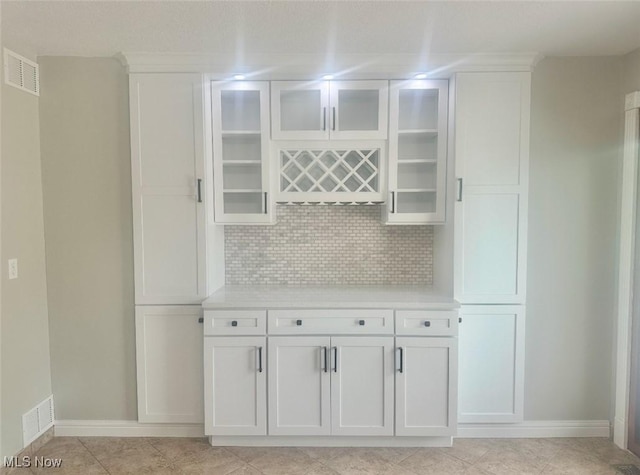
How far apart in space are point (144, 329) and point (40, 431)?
0.87 metres

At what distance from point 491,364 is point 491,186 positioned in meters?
1.14

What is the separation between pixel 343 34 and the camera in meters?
2.18

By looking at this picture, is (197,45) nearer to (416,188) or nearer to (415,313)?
(416,188)

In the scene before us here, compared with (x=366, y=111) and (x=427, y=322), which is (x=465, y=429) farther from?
(x=366, y=111)

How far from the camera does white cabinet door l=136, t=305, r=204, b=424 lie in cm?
258

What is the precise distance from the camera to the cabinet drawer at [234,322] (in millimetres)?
2447

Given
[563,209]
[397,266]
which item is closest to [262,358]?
[397,266]

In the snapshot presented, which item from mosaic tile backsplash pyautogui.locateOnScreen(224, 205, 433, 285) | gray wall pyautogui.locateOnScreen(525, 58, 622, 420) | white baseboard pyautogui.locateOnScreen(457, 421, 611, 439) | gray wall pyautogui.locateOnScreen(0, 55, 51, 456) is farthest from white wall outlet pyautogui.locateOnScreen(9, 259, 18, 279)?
gray wall pyautogui.locateOnScreen(525, 58, 622, 420)

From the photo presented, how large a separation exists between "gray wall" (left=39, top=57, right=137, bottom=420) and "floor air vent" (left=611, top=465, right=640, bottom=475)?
9.72 ft

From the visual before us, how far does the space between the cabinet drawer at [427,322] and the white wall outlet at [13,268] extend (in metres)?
2.25

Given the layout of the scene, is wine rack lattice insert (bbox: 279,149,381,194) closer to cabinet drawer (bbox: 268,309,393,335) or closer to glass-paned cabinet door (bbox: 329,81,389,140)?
glass-paned cabinet door (bbox: 329,81,389,140)

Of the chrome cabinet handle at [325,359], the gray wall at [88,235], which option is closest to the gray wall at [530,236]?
the gray wall at [88,235]

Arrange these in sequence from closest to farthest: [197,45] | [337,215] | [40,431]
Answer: [197,45] < [40,431] < [337,215]

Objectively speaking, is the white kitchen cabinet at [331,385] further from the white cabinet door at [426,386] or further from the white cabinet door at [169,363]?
the white cabinet door at [169,363]
